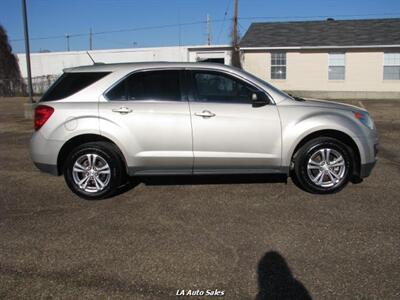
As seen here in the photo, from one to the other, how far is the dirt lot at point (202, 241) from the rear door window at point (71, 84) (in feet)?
4.54

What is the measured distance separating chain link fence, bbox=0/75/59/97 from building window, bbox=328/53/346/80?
21.3m

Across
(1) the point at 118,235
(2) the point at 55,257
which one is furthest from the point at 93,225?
(2) the point at 55,257

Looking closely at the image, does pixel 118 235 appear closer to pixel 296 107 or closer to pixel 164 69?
pixel 164 69

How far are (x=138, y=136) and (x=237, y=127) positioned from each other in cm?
127

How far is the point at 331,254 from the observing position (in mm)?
4109

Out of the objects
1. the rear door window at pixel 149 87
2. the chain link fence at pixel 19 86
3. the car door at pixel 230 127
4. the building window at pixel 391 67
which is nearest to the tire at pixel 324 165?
the car door at pixel 230 127

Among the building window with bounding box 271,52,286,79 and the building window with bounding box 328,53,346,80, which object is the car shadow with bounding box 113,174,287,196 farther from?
the building window with bounding box 328,53,346,80

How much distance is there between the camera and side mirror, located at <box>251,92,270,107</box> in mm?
5773

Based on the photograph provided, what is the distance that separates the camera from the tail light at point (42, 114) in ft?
19.0

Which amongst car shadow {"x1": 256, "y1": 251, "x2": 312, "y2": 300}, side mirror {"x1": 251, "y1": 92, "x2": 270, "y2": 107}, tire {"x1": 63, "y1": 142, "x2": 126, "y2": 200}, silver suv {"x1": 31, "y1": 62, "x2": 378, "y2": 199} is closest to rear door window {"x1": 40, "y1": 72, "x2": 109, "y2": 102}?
silver suv {"x1": 31, "y1": 62, "x2": 378, "y2": 199}

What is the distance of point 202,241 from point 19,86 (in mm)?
33871

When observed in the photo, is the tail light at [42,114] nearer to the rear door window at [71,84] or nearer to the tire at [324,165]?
the rear door window at [71,84]

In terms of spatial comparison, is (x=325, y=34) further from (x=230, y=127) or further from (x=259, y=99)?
(x=230, y=127)

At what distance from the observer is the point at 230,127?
5727mm
